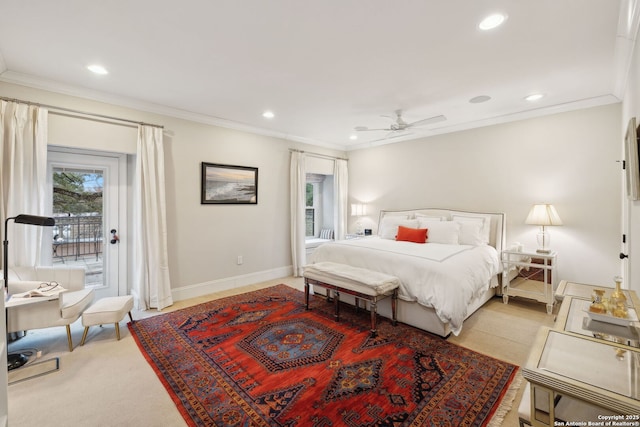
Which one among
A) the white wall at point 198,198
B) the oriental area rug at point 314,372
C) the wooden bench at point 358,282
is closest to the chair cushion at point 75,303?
the oriental area rug at point 314,372

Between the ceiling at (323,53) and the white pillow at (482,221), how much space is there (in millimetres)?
1560

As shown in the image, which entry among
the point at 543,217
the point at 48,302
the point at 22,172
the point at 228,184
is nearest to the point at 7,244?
the point at 48,302

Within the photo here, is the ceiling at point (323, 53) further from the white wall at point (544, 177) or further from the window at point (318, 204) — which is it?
the window at point (318, 204)

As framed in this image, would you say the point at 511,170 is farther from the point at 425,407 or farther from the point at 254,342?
the point at 254,342

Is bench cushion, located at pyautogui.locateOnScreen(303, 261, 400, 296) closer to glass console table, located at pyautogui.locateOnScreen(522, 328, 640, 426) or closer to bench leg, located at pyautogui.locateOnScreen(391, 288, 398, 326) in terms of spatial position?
bench leg, located at pyautogui.locateOnScreen(391, 288, 398, 326)

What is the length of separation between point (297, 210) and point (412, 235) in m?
2.15

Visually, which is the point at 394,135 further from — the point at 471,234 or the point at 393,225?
the point at 471,234

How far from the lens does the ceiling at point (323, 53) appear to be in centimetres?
189

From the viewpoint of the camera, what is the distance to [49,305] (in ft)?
8.16

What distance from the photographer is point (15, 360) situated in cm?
234

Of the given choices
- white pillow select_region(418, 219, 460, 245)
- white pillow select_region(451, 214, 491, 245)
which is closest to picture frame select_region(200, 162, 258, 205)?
white pillow select_region(418, 219, 460, 245)

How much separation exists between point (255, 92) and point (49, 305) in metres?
2.91

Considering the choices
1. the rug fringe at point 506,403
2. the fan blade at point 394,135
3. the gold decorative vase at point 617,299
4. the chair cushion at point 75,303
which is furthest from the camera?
the fan blade at point 394,135

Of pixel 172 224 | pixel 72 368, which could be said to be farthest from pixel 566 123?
pixel 72 368
